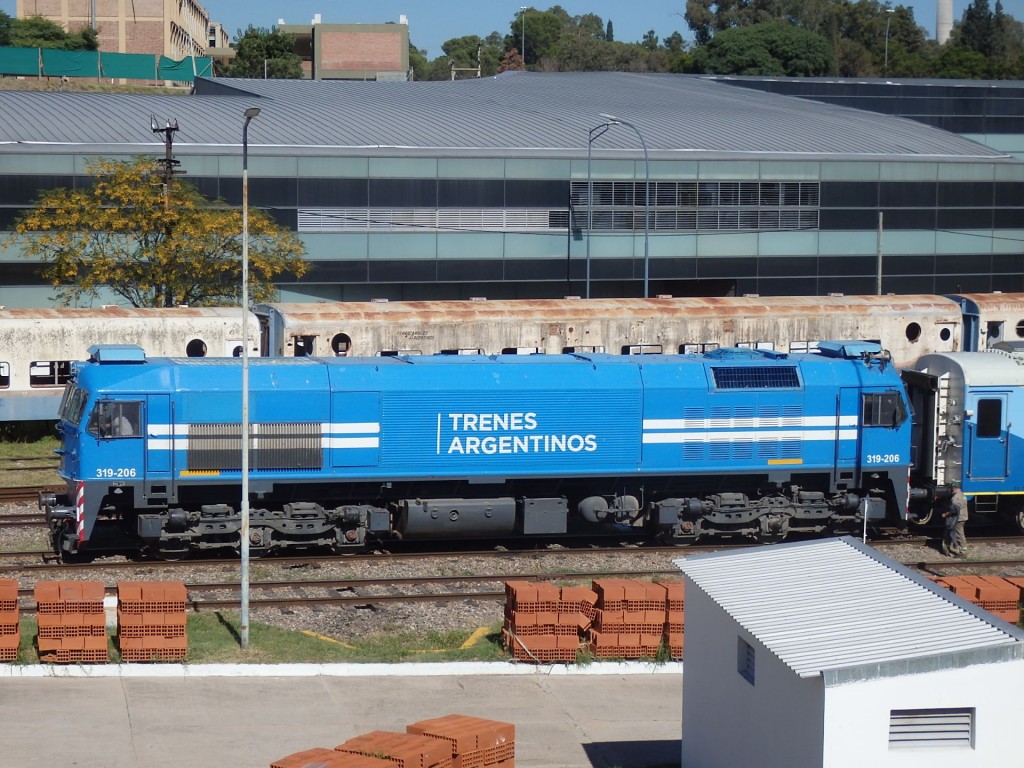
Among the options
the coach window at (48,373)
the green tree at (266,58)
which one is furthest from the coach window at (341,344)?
the green tree at (266,58)

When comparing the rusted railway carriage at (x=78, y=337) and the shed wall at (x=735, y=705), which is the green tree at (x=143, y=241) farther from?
the shed wall at (x=735, y=705)

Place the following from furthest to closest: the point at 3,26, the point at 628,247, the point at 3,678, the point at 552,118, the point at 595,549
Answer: the point at 3,26, the point at 552,118, the point at 628,247, the point at 595,549, the point at 3,678

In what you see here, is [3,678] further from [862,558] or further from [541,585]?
[862,558]

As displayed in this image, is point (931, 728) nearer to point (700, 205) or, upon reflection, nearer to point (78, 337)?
point (78, 337)

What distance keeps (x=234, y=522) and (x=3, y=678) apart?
7.28m

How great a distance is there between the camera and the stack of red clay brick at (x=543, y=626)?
759 inches

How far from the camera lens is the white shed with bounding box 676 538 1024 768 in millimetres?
11648

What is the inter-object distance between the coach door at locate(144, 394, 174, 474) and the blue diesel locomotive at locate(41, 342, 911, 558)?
0.04 m

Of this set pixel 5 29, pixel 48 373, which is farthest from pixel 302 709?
pixel 5 29

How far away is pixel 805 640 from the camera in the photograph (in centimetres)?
1260

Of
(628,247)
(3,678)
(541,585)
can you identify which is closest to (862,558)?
(541,585)

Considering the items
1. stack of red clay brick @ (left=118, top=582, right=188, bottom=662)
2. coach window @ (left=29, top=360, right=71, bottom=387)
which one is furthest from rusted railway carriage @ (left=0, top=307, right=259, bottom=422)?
stack of red clay brick @ (left=118, top=582, right=188, bottom=662)

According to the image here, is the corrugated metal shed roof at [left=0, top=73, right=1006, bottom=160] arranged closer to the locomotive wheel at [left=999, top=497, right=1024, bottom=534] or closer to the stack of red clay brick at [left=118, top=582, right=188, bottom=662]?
the locomotive wheel at [left=999, top=497, right=1024, bottom=534]

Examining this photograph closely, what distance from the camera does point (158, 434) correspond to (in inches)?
939
